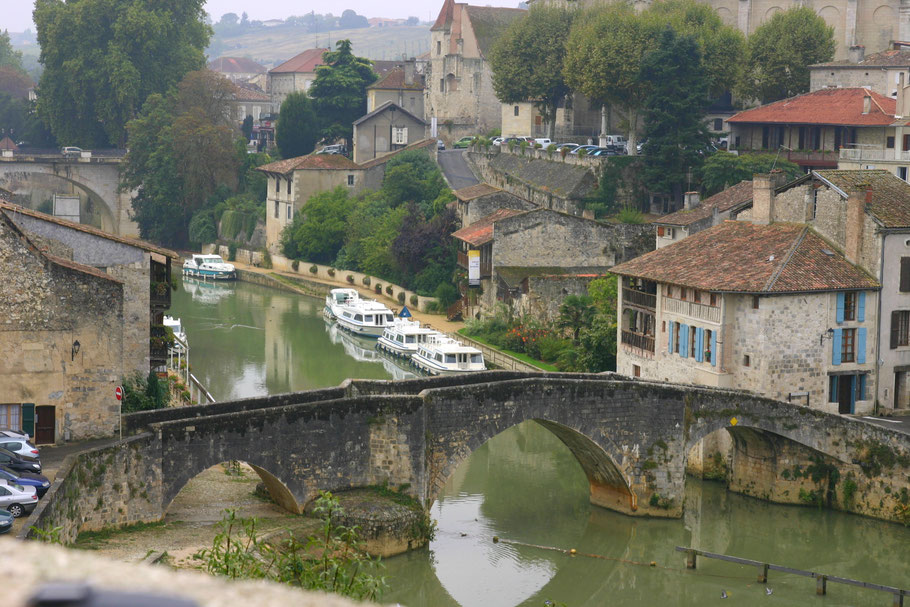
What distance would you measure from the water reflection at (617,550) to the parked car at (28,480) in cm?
639

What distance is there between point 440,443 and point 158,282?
9.04 meters

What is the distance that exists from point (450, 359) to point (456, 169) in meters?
27.7

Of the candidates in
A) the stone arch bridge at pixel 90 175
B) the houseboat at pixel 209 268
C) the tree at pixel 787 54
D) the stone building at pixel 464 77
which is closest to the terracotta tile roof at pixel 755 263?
the tree at pixel 787 54

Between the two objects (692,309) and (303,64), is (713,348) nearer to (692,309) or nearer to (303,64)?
(692,309)

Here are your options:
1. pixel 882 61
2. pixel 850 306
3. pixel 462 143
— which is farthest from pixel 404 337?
pixel 462 143

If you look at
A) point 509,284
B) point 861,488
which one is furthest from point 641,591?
point 509,284

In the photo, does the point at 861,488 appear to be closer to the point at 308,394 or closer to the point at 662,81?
the point at 308,394

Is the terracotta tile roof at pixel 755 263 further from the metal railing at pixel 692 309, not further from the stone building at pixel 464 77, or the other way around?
the stone building at pixel 464 77

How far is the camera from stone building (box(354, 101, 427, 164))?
8069 cm

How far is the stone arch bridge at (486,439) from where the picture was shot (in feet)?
87.9

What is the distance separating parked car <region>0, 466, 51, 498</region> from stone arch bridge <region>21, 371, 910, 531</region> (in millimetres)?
554

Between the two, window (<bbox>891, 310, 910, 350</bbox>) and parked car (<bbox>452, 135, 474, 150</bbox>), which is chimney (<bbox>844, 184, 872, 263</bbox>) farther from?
parked car (<bbox>452, 135, 474, 150</bbox>)

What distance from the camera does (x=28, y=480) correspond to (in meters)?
23.9

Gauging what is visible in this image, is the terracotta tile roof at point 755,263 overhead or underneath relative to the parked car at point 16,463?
overhead
